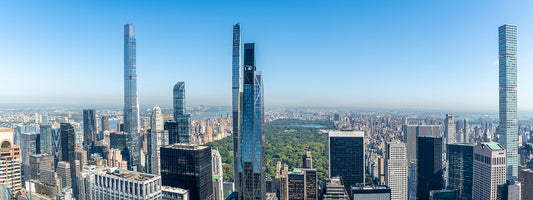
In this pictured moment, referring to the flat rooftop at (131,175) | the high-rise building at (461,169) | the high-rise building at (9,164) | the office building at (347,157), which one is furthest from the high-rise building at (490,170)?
the high-rise building at (9,164)

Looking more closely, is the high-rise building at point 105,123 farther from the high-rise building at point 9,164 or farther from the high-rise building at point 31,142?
the high-rise building at point 9,164

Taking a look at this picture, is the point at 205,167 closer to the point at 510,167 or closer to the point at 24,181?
the point at 24,181

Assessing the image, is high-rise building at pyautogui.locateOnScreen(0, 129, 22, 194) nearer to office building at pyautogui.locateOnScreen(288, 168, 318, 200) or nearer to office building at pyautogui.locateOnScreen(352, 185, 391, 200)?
office building at pyautogui.locateOnScreen(288, 168, 318, 200)

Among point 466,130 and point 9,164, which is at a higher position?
point 9,164

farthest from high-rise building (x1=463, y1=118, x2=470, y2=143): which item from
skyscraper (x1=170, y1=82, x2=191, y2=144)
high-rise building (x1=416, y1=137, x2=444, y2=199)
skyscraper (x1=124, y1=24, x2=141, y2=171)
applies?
skyscraper (x1=124, y1=24, x2=141, y2=171)

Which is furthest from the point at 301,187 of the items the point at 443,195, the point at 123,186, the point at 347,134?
the point at 123,186

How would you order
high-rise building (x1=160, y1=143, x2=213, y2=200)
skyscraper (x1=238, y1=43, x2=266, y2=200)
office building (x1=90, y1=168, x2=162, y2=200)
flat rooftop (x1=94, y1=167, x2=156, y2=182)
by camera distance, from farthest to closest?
high-rise building (x1=160, y1=143, x2=213, y2=200), skyscraper (x1=238, y1=43, x2=266, y2=200), flat rooftop (x1=94, y1=167, x2=156, y2=182), office building (x1=90, y1=168, x2=162, y2=200)

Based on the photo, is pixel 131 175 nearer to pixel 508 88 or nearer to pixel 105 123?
pixel 105 123
